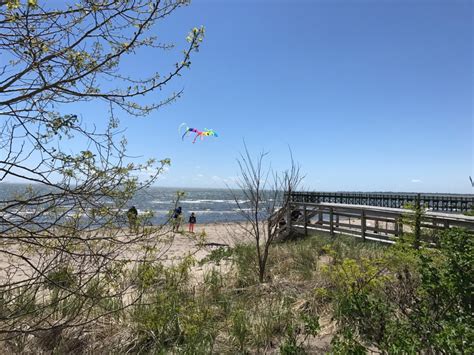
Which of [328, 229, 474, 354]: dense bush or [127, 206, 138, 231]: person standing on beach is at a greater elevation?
[127, 206, 138, 231]: person standing on beach

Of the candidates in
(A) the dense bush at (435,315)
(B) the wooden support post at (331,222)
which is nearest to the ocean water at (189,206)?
(A) the dense bush at (435,315)

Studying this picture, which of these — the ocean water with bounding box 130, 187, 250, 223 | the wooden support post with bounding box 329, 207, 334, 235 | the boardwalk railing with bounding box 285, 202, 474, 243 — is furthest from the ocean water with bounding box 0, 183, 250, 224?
the wooden support post with bounding box 329, 207, 334, 235

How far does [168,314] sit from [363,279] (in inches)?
86.5

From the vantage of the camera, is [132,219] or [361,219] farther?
[361,219]

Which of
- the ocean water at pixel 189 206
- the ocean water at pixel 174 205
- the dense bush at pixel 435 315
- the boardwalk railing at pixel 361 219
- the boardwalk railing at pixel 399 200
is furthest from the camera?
the boardwalk railing at pixel 399 200

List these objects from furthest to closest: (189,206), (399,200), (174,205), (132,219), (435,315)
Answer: (189,206)
(399,200)
(174,205)
(132,219)
(435,315)

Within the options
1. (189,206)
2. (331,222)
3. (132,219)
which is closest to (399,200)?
(331,222)

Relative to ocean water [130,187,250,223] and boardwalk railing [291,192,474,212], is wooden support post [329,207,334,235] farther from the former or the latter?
boardwalk railing [291,192,474,212]

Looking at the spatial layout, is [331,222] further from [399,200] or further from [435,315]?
[399,200]

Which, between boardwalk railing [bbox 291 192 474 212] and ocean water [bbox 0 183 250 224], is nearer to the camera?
ocean water [bbox 0 183 250 224]

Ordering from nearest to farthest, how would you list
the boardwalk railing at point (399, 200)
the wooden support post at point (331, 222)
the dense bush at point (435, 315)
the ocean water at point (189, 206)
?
the dense bush at point (435, 315)
the ocean water at point (189, 206)
the wooden support post at point (331, 222)
the boardwalk railing at point (399, 200)

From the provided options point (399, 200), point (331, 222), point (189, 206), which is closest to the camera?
point (331, 222)

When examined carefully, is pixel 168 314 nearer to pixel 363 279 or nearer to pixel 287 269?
pixel 363 279

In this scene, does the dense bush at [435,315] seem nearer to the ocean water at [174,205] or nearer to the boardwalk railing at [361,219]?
the ocean water at [174,205]
